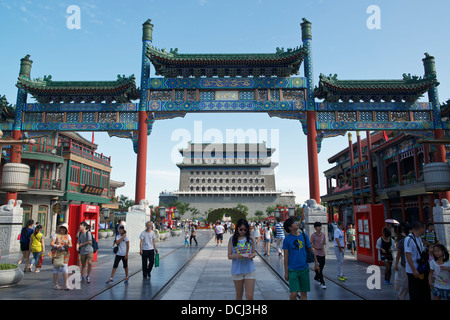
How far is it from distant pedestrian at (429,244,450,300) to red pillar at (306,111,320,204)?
11.4 metres


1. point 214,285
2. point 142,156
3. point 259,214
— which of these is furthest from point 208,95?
point 259,214

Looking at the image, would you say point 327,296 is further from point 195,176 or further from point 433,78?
point 195,176

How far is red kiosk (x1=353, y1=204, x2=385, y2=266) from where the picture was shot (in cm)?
1148

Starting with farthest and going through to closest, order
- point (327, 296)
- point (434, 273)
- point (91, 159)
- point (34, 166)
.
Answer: point (91, 159) < point (34, 166) < point (327, 296) < point (434, 273)

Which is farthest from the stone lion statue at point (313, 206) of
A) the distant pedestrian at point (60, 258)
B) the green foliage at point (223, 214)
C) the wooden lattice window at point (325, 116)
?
the green foliage at point (223, 214)

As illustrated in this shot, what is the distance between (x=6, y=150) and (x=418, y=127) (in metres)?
21.9

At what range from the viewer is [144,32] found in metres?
17.8

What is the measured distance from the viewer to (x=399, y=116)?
1697cm

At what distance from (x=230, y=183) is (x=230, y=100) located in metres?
57.8

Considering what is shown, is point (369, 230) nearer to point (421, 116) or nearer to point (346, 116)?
point (346, 116)

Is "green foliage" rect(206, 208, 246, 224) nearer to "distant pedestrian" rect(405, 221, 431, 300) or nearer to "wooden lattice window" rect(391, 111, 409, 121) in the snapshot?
"wooden lattice window" rect(391, 111, 409, 121)

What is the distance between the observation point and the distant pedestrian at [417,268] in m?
5.16

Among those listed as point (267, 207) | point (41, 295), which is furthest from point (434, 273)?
point (267, 207)

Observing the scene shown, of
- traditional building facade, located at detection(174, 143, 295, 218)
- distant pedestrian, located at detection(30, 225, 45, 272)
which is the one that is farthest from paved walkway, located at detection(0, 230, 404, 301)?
traditional building facade, located at detection(174, 143, 295, 218)
